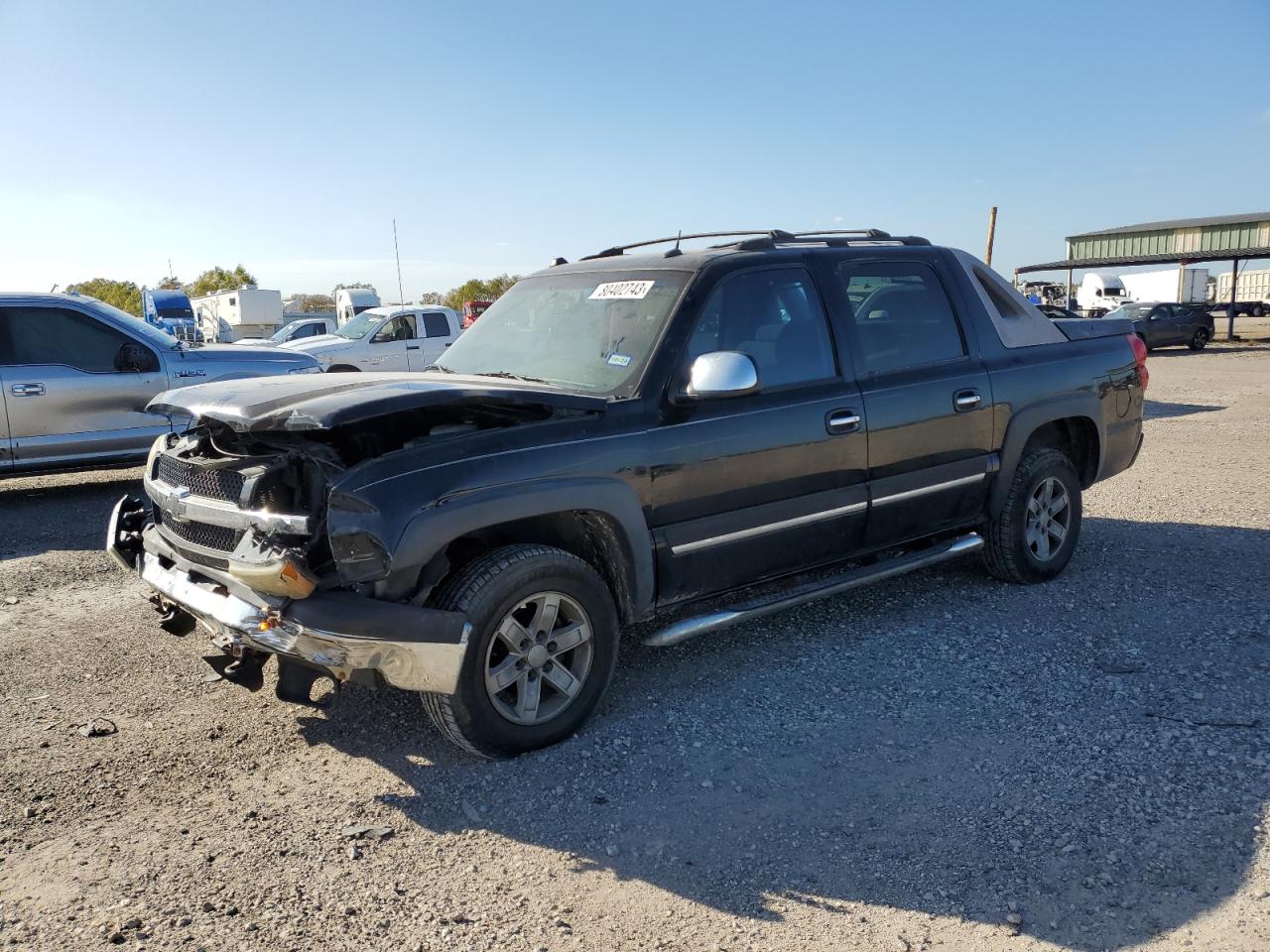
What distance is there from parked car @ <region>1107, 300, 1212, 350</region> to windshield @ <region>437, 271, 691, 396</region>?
1174 inches

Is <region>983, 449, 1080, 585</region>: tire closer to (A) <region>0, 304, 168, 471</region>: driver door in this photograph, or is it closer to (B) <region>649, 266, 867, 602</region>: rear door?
(B) <region>649, 266, 867, 602</region>: rear door

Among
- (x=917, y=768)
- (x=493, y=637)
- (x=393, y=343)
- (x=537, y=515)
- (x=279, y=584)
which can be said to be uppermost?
(x=393, y=343)

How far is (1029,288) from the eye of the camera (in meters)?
45.5

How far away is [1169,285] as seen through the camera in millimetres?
46969

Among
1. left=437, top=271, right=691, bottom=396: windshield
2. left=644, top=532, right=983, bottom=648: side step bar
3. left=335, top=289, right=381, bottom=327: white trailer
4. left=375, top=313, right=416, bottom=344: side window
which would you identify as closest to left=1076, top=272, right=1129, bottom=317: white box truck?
left=335, top=289, right=381, bottom=327: white trailer

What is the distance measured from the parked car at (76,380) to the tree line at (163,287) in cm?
5974

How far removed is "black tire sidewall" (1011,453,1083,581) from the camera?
5.45m

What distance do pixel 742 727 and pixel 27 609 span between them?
435 centimetres

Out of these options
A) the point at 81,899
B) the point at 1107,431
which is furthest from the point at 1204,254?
the point at 81,899

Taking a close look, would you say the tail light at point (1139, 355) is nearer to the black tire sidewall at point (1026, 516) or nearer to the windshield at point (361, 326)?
the black tire sidewall at point (1026, 516)

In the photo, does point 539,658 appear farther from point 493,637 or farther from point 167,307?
point 167,307

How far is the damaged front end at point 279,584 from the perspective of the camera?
10.6 ft

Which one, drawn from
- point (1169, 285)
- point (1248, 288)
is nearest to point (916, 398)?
point (1169, 285)

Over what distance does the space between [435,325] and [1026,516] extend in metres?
14.1
